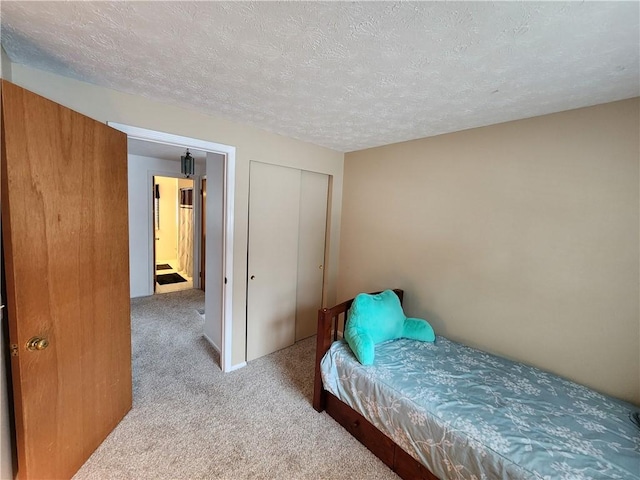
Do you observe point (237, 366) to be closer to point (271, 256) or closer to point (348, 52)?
point (271, 256)

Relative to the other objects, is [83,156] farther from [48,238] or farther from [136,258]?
[136,258]

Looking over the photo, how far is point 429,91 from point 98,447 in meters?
2.97

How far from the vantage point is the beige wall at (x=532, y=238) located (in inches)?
63.2

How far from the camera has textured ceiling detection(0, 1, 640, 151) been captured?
3.22 feet

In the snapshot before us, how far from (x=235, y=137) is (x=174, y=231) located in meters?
5.58

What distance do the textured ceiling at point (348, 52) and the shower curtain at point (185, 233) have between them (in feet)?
14.0

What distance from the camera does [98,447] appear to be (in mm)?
1696

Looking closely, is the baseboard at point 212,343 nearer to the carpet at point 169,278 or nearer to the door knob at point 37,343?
the door knob at point 37,343

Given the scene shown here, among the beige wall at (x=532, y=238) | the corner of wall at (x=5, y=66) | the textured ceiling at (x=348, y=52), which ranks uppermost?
the textured ceiling at (x=348, y=52)

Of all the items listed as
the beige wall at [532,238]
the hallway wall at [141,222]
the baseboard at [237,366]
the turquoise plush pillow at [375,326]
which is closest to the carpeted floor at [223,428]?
the baseboard at [237,366]

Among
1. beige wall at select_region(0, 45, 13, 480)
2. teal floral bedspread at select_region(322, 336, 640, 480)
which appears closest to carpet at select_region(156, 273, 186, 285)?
beige wall at select_region(0, 45, 13, 480)

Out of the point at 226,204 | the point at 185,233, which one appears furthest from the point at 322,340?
the point at 185,233

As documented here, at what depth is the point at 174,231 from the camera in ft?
22.8

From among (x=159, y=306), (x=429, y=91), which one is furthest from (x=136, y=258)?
(x=429, y=91)
